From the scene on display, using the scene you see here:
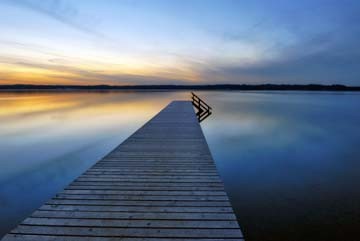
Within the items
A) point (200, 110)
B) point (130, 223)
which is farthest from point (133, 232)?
point (200, 110)

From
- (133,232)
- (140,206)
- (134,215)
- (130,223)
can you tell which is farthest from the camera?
→ (140,206)

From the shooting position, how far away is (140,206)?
346cm

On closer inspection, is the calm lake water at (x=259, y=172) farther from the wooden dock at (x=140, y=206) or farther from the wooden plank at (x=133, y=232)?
the wooden plank at (x=133, y=232)

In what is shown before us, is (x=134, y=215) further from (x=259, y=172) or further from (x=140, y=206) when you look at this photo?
(x=259, y=172)

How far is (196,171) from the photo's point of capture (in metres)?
4.93

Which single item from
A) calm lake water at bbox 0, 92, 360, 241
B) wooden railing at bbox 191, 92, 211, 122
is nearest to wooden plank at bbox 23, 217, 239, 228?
calm lake water at bbox 0, 92, 360, 241

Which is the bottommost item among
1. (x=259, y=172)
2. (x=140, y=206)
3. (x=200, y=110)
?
(x=259, y=172)

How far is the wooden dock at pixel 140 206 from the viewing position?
2.82m

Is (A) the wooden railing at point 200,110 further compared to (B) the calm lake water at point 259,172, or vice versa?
(A) the wooden railing at point 200,110

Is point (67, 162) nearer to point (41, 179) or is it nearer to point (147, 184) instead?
point (41, 179)

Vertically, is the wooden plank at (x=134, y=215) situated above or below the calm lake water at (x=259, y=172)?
above

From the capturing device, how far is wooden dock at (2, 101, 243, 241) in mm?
2816

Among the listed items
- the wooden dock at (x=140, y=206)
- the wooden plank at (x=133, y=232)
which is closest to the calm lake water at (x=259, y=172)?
the wooden dock at (x=140, y=206)

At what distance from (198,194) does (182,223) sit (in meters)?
0.87
